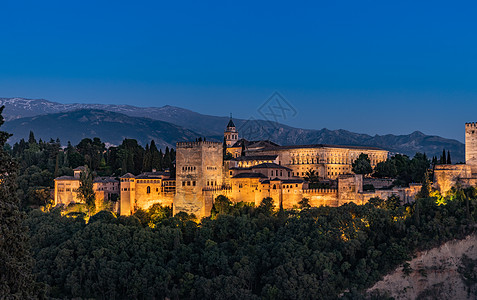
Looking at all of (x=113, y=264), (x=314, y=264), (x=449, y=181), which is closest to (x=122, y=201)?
(x=113, y=264)

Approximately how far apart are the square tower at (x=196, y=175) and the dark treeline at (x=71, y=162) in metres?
6.16

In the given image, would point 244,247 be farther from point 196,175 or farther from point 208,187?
point 196,175

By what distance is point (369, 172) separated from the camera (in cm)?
6875

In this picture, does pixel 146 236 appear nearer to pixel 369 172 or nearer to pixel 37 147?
pixel 369 172

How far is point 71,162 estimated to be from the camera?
236 feet

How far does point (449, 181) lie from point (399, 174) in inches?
555

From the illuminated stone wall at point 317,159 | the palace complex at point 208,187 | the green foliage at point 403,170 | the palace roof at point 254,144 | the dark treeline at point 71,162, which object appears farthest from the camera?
the palace roof at point 254,144

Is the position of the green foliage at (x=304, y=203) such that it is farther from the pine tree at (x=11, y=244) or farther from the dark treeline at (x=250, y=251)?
the pine tree at (x=11, y=244)

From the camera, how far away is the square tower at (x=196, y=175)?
169 feet

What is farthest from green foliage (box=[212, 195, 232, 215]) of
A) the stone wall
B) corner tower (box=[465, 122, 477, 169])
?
corner tower (box=[465, 122, 477, 169])

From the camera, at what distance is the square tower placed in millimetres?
51594

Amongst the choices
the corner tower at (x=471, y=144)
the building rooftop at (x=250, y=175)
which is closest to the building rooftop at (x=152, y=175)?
the building rooftop at (x=250, y=175)

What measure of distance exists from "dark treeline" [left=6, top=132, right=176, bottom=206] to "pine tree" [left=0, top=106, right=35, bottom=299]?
40.5 meters

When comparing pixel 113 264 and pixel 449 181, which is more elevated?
pixel 449 181
